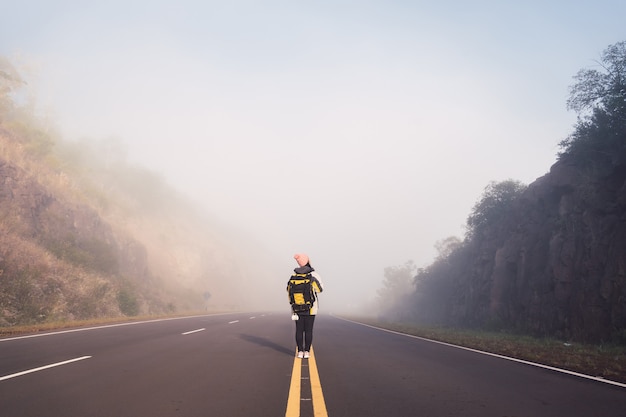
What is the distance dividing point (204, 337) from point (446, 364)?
7.69 meters

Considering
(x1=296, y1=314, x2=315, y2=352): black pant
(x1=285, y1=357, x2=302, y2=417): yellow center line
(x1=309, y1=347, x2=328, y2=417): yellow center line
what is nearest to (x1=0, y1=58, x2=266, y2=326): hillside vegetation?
(x1=296, y1=314, x2=315, y2=352): black pant

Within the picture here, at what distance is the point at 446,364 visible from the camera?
8.88 metres

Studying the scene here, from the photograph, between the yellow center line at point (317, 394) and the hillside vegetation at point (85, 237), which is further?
the hillside vegetation at point (85, 237)

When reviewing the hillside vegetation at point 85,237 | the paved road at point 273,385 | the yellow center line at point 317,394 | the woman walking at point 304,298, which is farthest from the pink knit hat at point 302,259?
the hillside vegetation at point 85,237

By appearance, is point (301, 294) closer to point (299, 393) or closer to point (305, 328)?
point (305, 328)

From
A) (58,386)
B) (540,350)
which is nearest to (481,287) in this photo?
(540,350)

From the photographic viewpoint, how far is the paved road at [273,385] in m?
5.07

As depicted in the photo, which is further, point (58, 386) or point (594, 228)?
point (594, 228)

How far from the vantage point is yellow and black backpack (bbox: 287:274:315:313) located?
9148mm

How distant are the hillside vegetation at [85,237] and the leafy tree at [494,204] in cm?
2733

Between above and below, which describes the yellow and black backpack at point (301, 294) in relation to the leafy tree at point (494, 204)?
below

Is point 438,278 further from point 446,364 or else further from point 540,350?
point 446,364

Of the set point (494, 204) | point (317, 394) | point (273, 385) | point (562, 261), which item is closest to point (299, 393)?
point (317, 394)

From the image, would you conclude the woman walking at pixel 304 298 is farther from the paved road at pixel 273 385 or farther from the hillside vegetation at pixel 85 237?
the hillside vegetation at pixel 85 237
